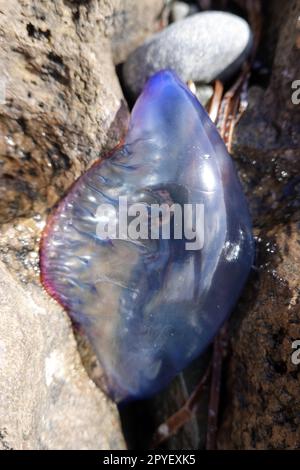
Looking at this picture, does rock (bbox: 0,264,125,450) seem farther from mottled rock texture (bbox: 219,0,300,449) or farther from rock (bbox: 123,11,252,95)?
rock (bbox: 123,11,252,95)

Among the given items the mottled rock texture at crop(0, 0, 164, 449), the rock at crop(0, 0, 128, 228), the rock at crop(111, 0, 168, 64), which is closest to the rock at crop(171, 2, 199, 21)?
the rock at crop(111, 0, 168, 64)

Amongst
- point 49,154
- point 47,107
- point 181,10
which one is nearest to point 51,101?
point 47,107

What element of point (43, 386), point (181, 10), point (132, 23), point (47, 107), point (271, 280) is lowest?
point (43, 386)

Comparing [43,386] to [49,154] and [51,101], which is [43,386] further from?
[51,101]

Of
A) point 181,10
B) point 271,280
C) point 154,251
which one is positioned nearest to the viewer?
point 271,280

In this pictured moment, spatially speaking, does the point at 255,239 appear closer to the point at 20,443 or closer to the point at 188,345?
the point at 188,345
